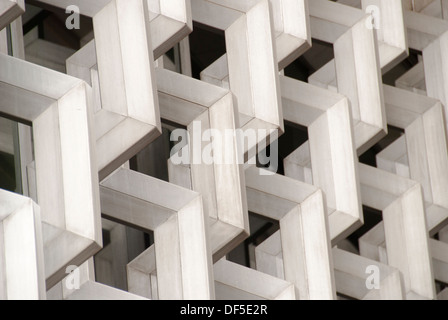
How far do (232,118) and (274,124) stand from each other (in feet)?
1.18

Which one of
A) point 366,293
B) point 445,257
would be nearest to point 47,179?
point 366,293

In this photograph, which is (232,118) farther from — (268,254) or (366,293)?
(366,293)

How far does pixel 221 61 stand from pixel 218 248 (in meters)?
1.29

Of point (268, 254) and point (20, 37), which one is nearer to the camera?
point (20, 37)

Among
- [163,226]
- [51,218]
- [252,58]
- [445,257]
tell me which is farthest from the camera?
[445,257]

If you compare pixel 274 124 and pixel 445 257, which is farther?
pixel 445 257

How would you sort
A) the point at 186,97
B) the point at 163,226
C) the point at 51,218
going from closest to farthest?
the point at 51,218, the point at 163,226, the point at 186,97

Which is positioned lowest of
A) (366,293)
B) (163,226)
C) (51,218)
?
(51,218)

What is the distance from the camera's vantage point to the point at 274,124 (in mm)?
5043

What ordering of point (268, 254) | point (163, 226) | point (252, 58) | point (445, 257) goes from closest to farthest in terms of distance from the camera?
point (163, 226) → point (252, 58) → point (268, 254) → point (445, 257)

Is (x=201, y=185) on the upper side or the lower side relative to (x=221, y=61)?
lower

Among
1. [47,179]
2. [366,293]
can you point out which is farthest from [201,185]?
[366,293]

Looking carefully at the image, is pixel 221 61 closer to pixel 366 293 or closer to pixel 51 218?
pixel 366 293

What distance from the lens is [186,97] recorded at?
4.83m
